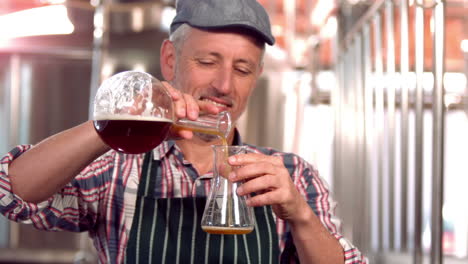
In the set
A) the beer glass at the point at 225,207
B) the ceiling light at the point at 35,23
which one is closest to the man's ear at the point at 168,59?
the beer glass at the point at 225,207

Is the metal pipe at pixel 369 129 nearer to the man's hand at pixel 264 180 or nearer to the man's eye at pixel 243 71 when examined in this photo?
the man's eye at pixel 243 71

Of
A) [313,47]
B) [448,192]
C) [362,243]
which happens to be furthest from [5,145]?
[448,192]

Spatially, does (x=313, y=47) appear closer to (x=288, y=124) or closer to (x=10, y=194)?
(x=288, y=124)

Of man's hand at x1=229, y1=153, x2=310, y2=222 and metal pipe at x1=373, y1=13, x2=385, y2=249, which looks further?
metal pipe at x1=373, y1=13, x2=385, y2=249

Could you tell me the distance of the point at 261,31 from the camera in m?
1.45

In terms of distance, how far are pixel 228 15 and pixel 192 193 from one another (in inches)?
17.1

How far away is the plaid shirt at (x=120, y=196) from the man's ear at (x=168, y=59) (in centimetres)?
22

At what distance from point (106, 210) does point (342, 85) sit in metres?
1.39

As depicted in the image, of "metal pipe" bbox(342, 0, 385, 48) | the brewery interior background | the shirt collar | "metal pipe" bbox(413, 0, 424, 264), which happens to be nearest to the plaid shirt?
the shirt collar

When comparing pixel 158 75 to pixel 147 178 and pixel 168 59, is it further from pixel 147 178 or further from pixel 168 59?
pixel 147 178

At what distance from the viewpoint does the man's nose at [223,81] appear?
1.42 metres

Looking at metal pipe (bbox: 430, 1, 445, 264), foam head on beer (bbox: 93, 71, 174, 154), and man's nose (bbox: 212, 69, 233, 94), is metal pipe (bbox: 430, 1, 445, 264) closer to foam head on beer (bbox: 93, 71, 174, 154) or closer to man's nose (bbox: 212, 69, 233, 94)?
man's nose (bbox: 212, 69, 233, 94)

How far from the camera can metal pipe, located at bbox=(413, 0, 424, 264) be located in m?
1.60

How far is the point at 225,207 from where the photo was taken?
1.16 metres
